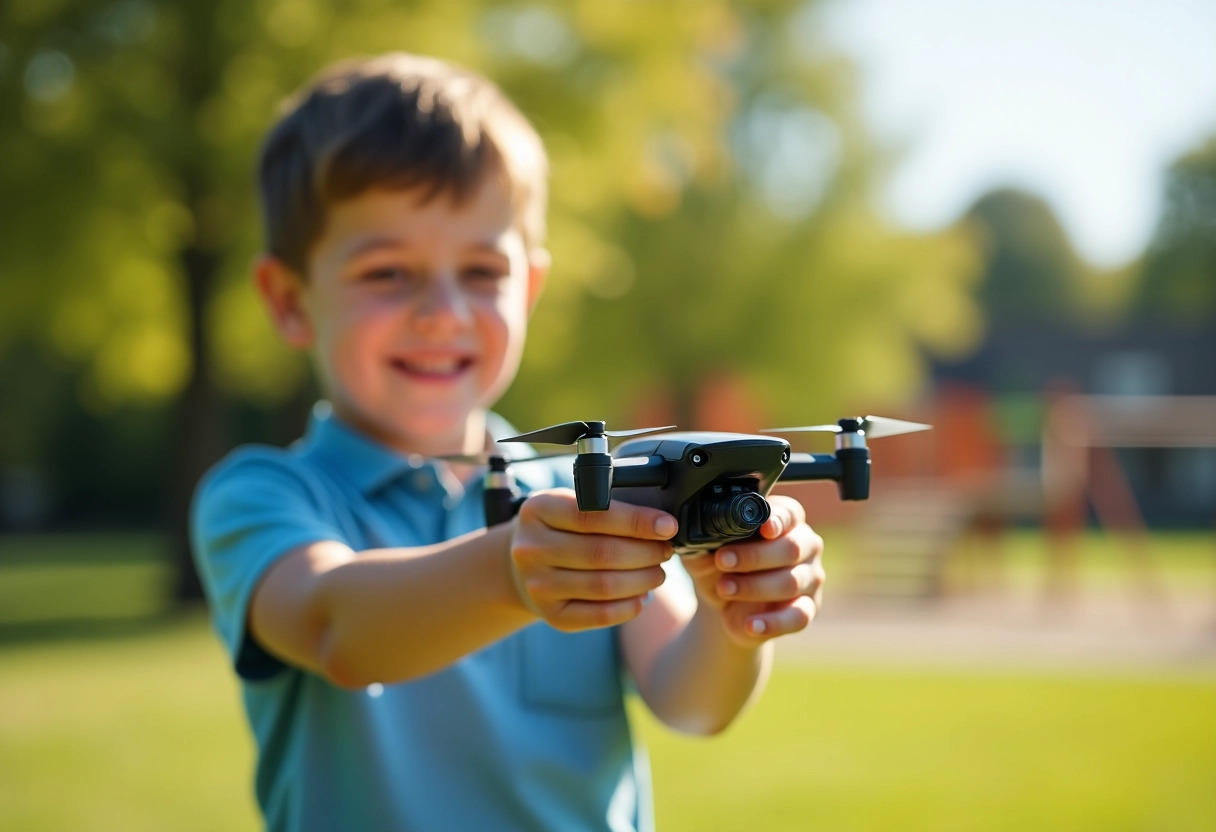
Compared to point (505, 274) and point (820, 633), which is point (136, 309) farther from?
point (505, 274)

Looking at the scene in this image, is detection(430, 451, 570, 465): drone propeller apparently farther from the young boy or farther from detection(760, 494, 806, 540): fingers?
detection(760, 494, 806, 540): fingers

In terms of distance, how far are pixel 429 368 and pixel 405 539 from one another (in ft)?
0.92

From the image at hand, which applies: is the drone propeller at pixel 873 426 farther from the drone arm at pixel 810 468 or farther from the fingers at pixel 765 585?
the fingers at pixel 765 585

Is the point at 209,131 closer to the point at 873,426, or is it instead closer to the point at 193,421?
the point at 193,421

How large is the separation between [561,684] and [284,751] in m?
0.45

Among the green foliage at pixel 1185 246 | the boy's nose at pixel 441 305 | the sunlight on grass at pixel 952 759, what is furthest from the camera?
the green foliage at pixel 1185 246

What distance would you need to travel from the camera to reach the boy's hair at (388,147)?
189 centimetres

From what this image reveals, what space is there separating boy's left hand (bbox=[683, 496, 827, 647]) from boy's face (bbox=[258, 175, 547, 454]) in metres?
0.65

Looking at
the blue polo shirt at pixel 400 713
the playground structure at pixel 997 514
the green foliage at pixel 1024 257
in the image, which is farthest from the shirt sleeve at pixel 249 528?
the green foliage at pixel 1024 257

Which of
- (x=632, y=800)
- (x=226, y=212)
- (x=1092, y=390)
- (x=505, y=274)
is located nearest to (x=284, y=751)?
(x=632, y=800)

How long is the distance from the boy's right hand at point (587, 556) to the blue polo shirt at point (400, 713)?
0.55 meters

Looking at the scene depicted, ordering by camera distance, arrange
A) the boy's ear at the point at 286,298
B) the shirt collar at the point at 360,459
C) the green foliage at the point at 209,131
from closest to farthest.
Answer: the shirt collar at the point at 360,459, the boy's ear at the point at 286,298, the green foliage at the point at 209,131

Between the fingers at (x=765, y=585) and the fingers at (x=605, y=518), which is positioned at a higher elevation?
the fingers at (x=605, y=518)

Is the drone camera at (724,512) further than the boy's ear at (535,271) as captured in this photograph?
No
